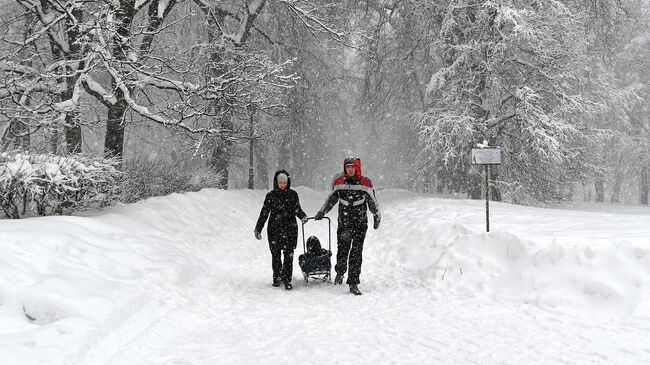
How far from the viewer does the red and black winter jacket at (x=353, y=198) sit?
759cm

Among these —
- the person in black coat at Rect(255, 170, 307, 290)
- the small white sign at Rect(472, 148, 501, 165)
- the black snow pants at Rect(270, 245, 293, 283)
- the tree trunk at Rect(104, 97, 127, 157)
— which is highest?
the tree trunk at Rect(104, 97, 127, 157)

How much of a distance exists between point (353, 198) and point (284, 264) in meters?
1.52

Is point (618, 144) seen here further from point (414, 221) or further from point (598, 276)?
point (598, 276)

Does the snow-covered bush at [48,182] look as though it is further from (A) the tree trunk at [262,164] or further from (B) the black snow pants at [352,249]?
(A) the tree trunk at [262,164]

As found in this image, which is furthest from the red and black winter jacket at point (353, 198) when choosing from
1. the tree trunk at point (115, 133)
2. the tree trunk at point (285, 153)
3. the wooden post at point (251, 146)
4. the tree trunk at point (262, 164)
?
the tree trunk at point (285, 153)

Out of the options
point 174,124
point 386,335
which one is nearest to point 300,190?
point 174,124

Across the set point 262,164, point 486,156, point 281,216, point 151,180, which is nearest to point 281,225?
point 281,216

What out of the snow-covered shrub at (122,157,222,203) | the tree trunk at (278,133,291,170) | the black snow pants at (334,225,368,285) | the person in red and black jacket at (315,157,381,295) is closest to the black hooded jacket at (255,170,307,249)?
the person in red and black jacket at (315,157,381,295)

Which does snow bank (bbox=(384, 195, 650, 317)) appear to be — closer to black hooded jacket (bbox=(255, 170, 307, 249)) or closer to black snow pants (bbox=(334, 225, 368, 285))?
black snow pants (bbox=(334, 225, 368, 285))

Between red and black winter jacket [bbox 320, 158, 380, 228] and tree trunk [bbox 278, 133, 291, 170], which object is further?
tree trunk [bbox 278, 133, 291, 170]

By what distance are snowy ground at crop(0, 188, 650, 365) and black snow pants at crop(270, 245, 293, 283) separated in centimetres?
27

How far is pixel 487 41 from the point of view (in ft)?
47.4

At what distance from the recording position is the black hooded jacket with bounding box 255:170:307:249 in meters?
7.83

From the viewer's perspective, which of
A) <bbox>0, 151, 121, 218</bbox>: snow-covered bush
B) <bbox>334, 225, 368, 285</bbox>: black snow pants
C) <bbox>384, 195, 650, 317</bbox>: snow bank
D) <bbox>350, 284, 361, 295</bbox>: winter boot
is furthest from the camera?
<bbox>334, 225, 368, 285</bbox>: black snow pants
